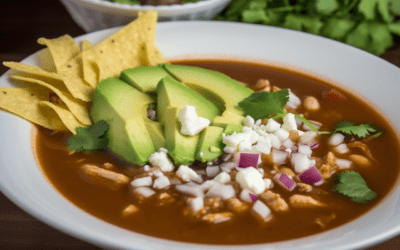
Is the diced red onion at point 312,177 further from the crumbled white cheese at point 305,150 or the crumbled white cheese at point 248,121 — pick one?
the crumbled white cheese at point 248,121

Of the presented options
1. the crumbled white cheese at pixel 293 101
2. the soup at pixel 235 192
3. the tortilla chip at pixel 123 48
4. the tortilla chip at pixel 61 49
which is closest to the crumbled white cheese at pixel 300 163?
the soup at pixel 235 192

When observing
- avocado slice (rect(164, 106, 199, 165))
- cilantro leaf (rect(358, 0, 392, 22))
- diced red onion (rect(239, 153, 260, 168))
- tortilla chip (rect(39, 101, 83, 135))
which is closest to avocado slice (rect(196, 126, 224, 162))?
avocado slice (rect(164, 106, 199, 165))

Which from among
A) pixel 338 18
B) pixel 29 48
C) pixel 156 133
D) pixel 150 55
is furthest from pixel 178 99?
pixel 338 18

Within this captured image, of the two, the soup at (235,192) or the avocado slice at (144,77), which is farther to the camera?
the avocado slice at (144,77)

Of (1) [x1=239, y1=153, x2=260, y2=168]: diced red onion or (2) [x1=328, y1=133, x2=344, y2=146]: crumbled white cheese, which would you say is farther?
(2) [x1=328, y1=133, x2=344, y2=146]: crumbled white cheese

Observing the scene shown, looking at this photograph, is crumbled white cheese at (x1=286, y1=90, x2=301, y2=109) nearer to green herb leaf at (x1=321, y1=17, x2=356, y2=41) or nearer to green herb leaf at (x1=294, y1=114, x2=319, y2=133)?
green herb leaf at (x1=294, y1=114, x2=319, y2=133)

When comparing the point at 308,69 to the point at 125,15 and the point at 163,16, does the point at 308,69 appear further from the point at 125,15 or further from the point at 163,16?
the point at 125,15
